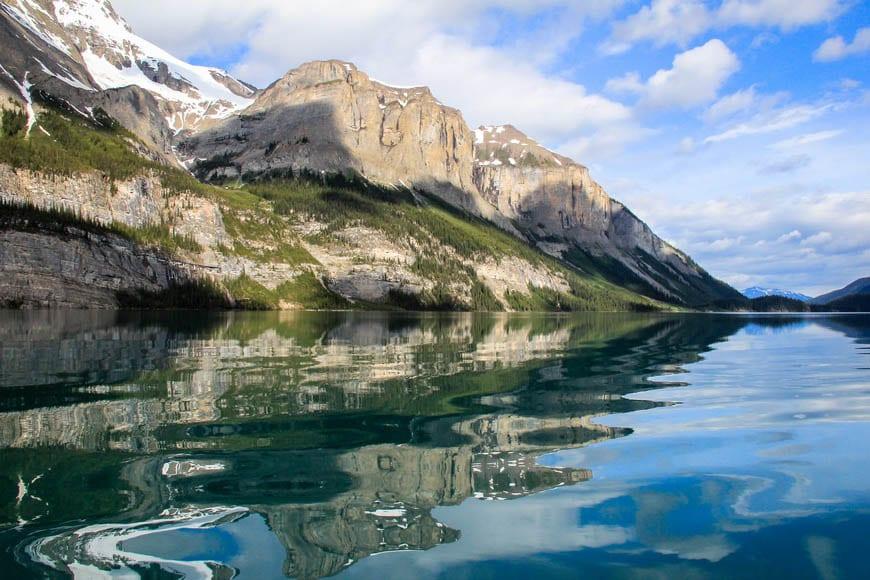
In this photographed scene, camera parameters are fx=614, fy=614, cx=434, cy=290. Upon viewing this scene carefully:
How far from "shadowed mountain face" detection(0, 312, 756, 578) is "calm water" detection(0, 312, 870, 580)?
0.06 metres

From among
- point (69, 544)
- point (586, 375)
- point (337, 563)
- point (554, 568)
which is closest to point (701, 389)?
point (586, 375)

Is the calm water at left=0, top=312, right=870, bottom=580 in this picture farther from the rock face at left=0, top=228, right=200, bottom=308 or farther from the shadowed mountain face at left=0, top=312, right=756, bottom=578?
the rock face at left=0, top=228, right=200, bottom=308

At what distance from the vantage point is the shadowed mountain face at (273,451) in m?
9.35

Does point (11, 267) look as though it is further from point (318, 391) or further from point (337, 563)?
point (337, 563)

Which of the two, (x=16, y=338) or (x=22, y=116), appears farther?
(x=22, y=116)

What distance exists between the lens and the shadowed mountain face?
935cm

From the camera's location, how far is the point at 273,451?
45.9ft

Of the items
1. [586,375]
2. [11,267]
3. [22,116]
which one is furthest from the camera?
[22,116]

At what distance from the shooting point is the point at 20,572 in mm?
7965

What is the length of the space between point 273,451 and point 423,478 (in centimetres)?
380

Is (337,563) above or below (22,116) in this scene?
below

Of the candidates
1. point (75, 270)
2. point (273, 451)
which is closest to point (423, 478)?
point (273, 451)

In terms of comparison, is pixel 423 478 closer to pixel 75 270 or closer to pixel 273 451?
pixel 273 451

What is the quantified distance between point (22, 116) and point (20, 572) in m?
236
